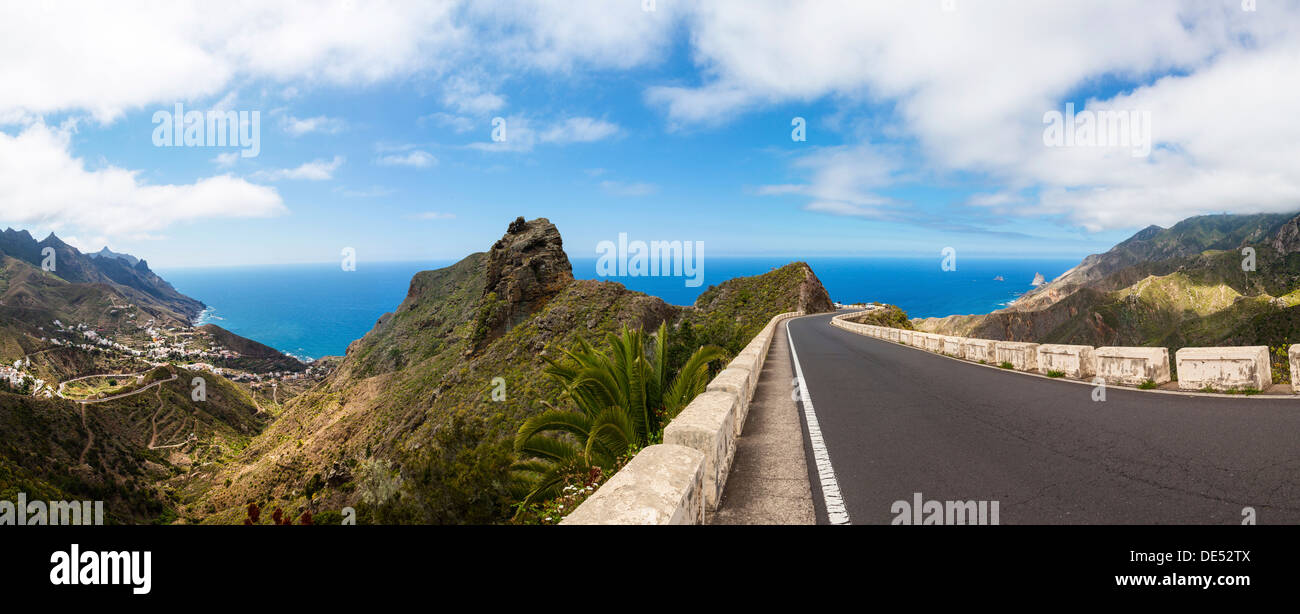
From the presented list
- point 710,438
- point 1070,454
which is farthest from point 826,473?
point 1070,454

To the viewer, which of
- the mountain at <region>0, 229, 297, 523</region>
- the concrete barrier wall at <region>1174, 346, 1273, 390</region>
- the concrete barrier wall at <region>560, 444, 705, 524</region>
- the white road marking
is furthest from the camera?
the mountain at <region>0, 229, 297, 523</region>

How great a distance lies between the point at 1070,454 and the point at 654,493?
5.04m

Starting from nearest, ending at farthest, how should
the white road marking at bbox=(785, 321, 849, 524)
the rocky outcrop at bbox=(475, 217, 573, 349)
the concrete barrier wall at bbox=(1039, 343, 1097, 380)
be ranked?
the white road marking at bbox=(785, 321, 849, 524), the concrete barrier wall at bbox=(1039, 343, 1097, 380), the rocky outcrop at bbox=(475, 217, 573, 349)

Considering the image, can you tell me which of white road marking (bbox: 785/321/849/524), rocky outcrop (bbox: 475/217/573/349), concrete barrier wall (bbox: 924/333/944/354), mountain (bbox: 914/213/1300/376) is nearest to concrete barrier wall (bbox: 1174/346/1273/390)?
white road marking (bbox: 785/321/849/524)

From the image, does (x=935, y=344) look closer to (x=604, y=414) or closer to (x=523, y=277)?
(x=604, y=414)

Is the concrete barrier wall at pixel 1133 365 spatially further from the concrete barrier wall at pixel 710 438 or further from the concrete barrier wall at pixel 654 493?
the concrete barrier wall at pixel 654 493

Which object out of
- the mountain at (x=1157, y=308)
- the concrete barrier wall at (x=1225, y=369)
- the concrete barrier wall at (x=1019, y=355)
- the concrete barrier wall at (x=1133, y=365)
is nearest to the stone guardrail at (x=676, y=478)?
the concrete barrier wall at (x=1225, y=369)

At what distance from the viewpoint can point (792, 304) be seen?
211 feet

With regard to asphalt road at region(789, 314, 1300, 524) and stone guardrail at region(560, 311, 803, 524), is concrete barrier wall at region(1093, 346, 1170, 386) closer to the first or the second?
asphalt road at region(789, 314, 1300, 524)

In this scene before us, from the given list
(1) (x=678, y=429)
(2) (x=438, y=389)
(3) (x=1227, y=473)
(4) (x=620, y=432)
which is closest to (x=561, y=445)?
(4) (x=620, y=432)

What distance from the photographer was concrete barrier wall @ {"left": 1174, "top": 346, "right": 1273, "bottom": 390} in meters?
7.07

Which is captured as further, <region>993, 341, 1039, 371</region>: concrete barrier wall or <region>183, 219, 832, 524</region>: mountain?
<region>183, 219, 832, 524</region>: mountain

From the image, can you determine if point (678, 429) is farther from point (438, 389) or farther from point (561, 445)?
point (438, 389)
